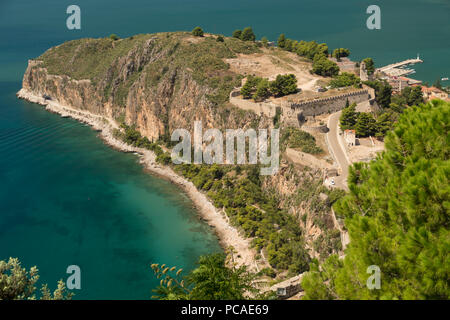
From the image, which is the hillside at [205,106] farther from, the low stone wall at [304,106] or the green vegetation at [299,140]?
the low stone wall at [304,106]

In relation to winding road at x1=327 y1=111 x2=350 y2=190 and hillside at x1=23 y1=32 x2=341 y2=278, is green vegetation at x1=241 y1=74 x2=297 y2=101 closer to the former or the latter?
hillside at x1=23 y1=32 x2=341 y2=278

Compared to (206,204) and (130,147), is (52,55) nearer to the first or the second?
(130,147)

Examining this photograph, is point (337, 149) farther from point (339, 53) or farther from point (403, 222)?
point (339, 53)

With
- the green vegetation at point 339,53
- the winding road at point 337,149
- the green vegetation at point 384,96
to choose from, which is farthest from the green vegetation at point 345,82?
the green vegetation at point 339,53

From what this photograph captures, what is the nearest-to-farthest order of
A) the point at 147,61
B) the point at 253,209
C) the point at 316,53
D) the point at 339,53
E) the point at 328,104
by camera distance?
the point at 253,209 → the point at 328,104 → the point at 339,53 → the point at 316,53 → the point at 147,61

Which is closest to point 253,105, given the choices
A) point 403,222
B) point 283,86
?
point 283,86

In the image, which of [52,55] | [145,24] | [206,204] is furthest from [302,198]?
[145,24]

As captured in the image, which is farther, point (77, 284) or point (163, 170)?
point (163, 170)
